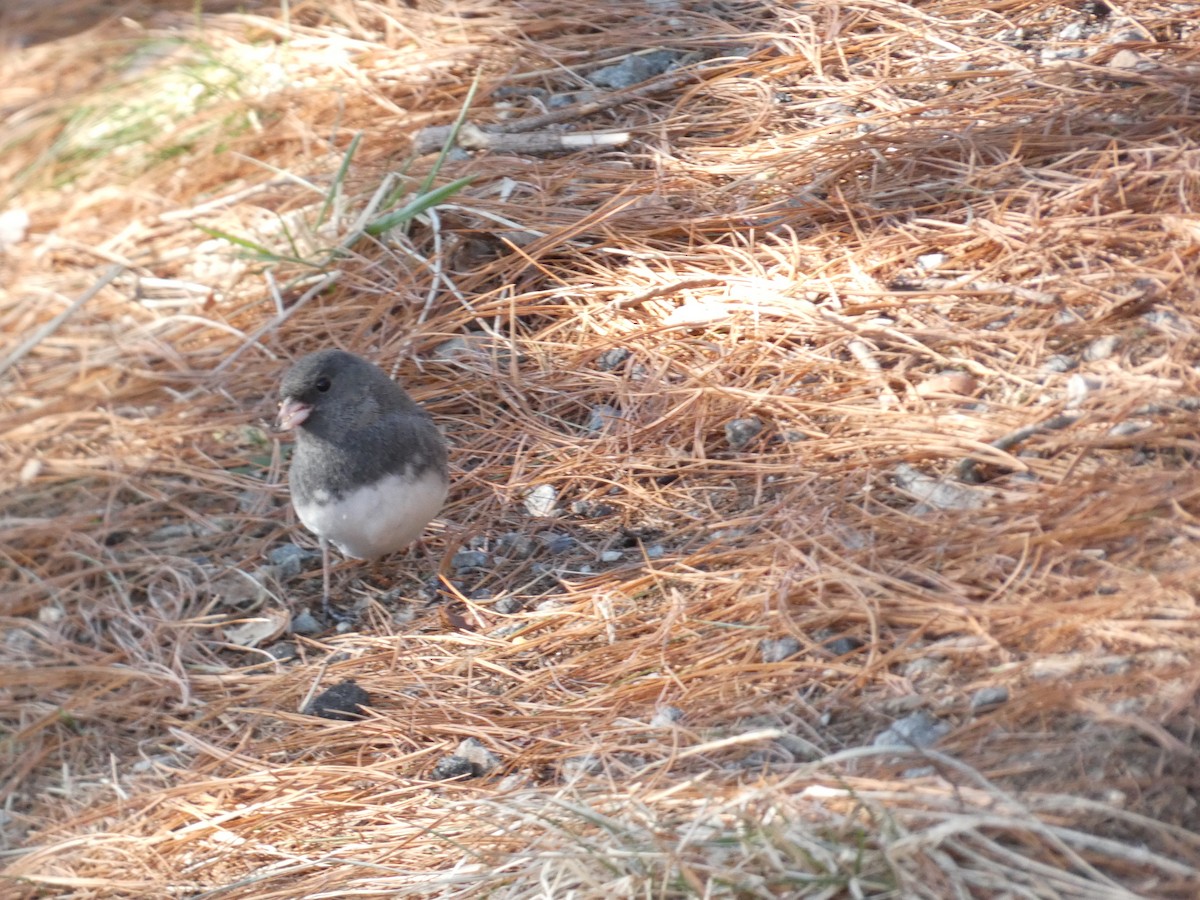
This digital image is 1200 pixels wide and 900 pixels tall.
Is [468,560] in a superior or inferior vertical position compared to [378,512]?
inferior

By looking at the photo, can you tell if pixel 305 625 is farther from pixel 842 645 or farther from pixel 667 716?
pixel 842 645

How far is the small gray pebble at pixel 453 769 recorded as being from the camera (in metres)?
2.19

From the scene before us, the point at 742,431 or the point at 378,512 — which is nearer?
the point at 378,512

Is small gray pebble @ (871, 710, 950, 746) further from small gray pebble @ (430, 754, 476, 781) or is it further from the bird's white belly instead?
the bird's white belly

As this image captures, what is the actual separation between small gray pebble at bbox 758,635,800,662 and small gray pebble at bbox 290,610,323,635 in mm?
1121

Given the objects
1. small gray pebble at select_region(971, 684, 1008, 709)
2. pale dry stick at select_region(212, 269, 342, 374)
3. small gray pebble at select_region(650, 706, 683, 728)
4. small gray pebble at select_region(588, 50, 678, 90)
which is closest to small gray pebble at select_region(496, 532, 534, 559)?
small gray pebble at select_region(650, 706, 683, 728)

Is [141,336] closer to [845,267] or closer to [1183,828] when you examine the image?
[845,267]

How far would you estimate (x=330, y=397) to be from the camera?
2652 millimetres

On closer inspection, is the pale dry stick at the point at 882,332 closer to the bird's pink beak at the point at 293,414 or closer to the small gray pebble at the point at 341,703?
the bird's pink beak at the point at 293,414

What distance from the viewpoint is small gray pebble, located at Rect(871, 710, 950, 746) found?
1828 mm

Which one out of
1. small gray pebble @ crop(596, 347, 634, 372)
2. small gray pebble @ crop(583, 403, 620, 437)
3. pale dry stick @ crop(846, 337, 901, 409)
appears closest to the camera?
pale dry stick @ crop(846, 337, 901, 409)

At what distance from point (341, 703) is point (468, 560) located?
1.65ft

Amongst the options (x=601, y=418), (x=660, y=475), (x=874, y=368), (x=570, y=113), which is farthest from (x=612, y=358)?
(x=570, y=113)

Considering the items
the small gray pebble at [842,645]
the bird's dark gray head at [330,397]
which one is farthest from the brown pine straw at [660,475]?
the bird's dark gray head at [330,397]
